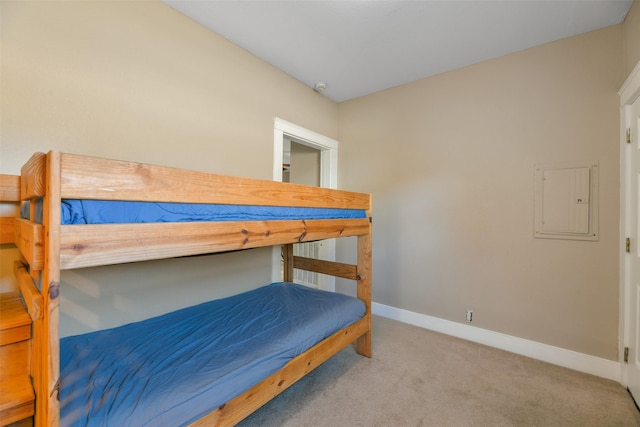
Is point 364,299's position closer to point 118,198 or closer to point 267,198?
point 267,198

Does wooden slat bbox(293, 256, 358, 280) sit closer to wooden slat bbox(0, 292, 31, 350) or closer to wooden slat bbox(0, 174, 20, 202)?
wooden slat bbox(0, 292, 31, 350)

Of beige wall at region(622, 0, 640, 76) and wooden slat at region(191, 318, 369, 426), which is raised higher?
beige wall at region(622, 0, 640, 76)

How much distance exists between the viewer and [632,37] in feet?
5.88

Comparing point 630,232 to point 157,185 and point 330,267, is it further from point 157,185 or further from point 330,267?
point 157,185

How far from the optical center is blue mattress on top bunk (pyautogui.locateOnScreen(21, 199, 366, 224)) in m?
0.83

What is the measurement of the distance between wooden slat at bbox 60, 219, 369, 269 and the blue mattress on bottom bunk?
0.53 metres

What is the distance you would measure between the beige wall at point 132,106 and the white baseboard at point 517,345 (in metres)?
1.75

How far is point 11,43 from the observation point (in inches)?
53.3

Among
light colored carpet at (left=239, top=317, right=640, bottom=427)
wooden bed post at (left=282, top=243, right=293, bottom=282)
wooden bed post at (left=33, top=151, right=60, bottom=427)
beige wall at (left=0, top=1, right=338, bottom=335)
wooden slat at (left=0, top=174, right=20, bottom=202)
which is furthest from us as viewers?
wooden bed post at (left=282, top=243, right=293, bottom=282)

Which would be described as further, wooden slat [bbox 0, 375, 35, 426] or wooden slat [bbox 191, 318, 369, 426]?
wooden slat [bbox 191, 318, 369, 426]

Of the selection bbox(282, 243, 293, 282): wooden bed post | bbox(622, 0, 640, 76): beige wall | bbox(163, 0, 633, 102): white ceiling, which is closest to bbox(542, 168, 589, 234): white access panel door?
bbox(622, 0, 640, 76): beige wall

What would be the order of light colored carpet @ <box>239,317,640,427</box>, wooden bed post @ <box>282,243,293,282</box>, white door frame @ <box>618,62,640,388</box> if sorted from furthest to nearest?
wooden bed post @ <box>282,243,293,282</box> → white door frame @ <box>618,62,640,388</box> → light colored carpet @ <box>239,317,640,427</box>

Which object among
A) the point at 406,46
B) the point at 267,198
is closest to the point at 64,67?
the point at 267,198

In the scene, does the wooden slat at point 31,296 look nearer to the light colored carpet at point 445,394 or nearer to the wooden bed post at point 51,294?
the wooden bed post at point 51,294
